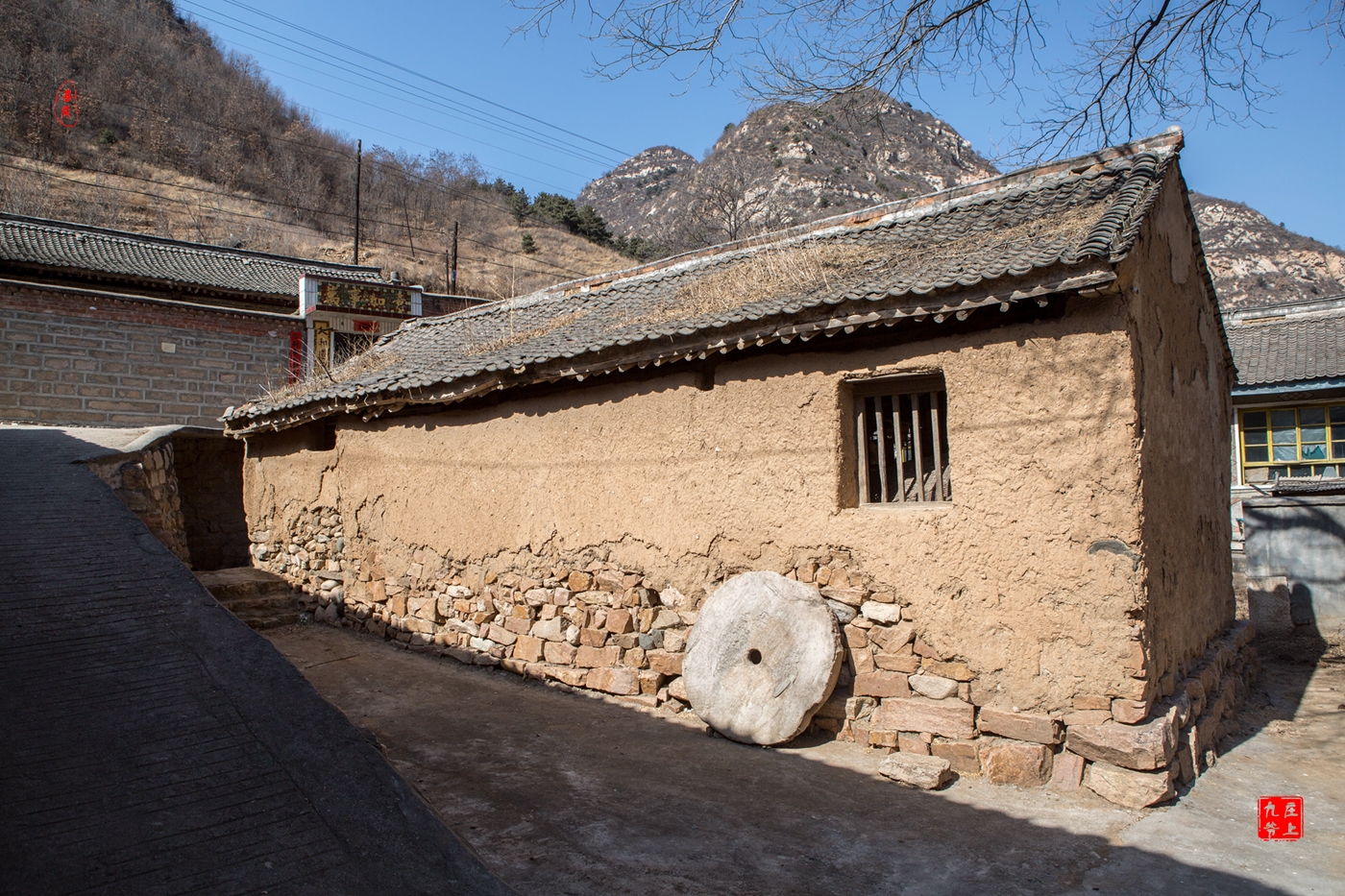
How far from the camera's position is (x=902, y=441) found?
585 cm

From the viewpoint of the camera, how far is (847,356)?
5699 mm

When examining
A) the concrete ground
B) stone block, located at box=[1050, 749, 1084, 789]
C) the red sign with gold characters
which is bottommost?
the red sign with gold characters

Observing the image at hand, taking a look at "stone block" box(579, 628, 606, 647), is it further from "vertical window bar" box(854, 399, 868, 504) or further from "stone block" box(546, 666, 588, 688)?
"vertical window bar" box(854, 399, 868, 504)

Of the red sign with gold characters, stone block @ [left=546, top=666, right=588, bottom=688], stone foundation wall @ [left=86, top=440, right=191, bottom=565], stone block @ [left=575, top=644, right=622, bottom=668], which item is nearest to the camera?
the red sign with gold characters

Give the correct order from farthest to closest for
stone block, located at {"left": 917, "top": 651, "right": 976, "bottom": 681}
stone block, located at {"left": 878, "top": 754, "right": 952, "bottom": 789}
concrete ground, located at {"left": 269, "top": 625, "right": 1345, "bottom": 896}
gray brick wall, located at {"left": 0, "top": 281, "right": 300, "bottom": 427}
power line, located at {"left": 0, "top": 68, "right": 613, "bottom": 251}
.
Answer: power line, located at {"left": 0, "top": 68, "right": 613, "bottom": 251} < gray brick wall, located at {"left": 0, "top": 281, "right": 300, "bottom": 427} < stone block, located at {"left": 917, "top": 651, "right": 976, "bottom": 681} < stone block, located at {"left": 878, "top": 754, "right": 952, "bottom": 789} < concrete ground, located at {"left": 269, "top": 625, "right": 1345, "bottom": 896}

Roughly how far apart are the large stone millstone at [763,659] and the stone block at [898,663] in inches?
11.1

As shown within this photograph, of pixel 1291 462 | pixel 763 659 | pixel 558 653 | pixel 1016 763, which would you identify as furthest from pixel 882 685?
pixel 1291 462

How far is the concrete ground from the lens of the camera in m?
3.78

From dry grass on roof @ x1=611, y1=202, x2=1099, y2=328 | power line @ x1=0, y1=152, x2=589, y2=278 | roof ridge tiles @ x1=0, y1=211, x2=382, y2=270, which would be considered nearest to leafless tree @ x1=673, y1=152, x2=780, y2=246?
power line @ x1=0, y1=152, x2=589, y2=278

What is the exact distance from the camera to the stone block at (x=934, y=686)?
519 centimetres

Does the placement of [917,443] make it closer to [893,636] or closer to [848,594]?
[848,594]
